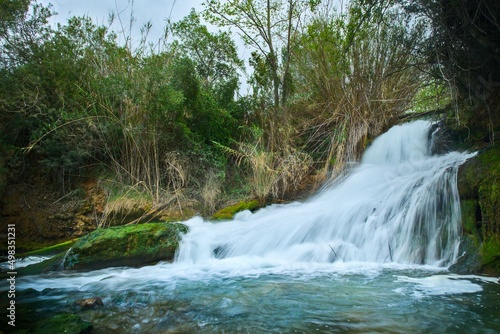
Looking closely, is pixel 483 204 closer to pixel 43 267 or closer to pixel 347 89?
pixel 347 89

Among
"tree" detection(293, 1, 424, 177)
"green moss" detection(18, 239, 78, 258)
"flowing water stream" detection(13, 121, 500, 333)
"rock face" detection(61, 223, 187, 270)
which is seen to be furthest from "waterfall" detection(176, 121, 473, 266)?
"green moss" detection(18, 239, 78, 258)

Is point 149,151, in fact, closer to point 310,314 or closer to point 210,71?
point 210,71

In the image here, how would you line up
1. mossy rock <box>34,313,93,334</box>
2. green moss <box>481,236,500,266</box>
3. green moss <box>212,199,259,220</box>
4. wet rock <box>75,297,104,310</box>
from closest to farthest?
mossy rock <box>34,313,93,334</box> < wet rock <box>75,297,104,310</box> < green moss <box>481,236,500,266</box> < green moss <box>212,199,259,220</box>

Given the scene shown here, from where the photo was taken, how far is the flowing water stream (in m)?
2.52

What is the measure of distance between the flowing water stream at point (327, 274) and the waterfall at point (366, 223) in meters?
0.02

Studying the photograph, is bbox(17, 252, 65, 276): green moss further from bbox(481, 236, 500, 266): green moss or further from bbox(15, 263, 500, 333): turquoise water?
bbox(481, 236, 500, 266): green moss

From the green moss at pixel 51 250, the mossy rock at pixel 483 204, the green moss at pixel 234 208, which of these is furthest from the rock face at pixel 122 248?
the mossy rock at pixel 483 204

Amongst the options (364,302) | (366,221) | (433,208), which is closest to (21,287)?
(364,302)

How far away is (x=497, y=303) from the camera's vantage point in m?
2.65

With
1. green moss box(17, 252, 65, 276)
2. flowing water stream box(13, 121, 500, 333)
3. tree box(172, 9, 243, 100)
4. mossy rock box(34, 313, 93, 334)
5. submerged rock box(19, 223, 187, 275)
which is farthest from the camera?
tree box(172, 9, 243, 100)

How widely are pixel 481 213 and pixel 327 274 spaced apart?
193cm

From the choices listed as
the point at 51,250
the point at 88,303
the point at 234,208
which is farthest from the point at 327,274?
the point at 51,250

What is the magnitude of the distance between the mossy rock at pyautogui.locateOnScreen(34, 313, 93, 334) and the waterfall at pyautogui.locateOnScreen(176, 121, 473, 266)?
2530mm

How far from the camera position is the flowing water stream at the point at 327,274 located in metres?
2.52
